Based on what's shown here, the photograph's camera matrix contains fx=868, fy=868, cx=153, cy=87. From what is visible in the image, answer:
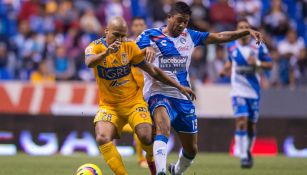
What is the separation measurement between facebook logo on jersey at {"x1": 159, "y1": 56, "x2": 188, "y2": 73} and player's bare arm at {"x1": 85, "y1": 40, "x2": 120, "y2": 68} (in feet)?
4.11

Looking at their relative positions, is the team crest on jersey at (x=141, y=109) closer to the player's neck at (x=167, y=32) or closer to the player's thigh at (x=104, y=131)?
the player's thigh at (x=104, y=131)

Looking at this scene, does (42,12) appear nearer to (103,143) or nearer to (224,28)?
(224,28)

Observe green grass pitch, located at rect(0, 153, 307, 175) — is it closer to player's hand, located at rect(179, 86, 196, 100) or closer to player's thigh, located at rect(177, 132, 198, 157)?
player's thigh, located at rect(177, 132, 198, 157)

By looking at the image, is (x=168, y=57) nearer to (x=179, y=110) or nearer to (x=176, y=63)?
(x=176, y=63)

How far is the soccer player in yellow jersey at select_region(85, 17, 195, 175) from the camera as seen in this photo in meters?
11.1

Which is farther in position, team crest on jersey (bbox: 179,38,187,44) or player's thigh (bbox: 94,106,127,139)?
team crest on jersey (bbox: 179,38,187,44)

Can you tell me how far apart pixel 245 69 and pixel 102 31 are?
310 inches

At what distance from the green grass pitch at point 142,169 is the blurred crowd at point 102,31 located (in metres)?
3.56

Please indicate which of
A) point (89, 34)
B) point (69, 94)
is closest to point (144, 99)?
point (69, 94)

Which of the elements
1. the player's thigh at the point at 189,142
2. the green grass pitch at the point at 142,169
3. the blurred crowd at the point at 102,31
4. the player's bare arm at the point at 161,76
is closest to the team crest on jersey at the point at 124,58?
the player's bare arm at the point at 161,76

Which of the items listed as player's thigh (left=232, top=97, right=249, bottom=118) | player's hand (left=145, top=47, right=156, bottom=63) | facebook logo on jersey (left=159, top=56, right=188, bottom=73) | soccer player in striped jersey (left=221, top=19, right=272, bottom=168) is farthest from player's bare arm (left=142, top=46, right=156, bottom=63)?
player's thigh (left=232, top=97, right=249, bottom=118)

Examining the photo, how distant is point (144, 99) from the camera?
39.1ft

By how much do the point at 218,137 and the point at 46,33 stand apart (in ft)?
20.1

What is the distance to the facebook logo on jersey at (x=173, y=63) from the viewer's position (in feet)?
38.8
